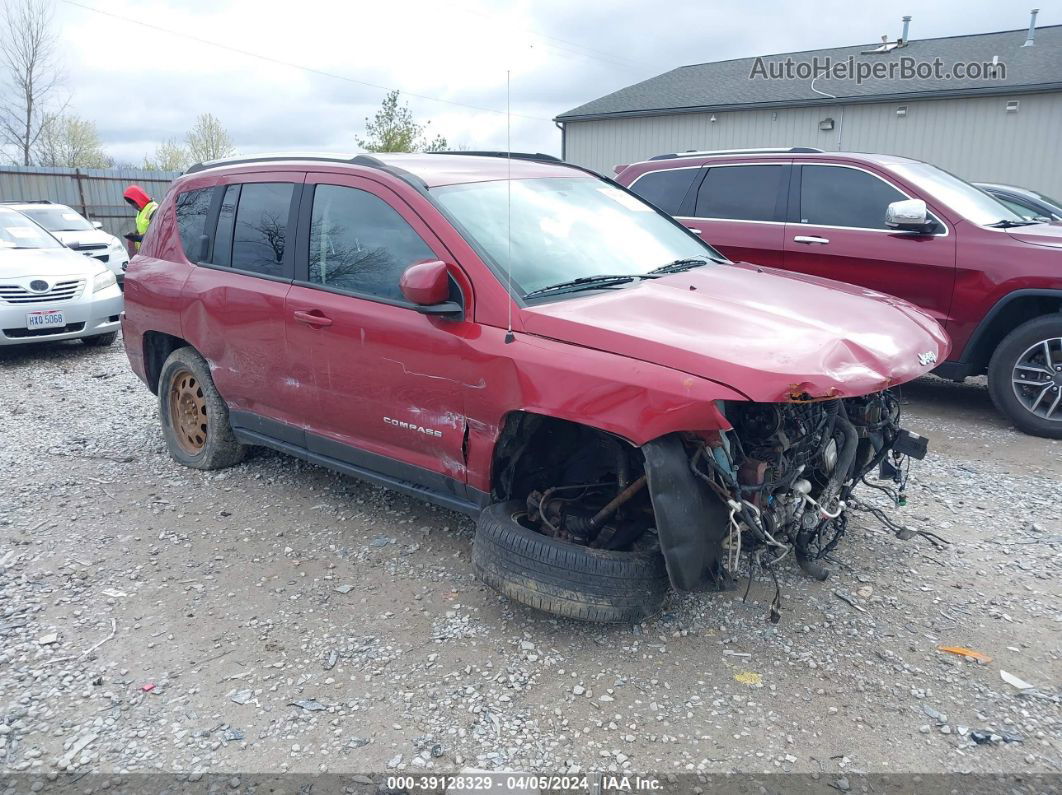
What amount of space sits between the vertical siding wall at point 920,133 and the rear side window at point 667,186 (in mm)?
14761

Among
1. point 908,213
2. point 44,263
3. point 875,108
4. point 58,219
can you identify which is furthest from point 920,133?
point 44,263

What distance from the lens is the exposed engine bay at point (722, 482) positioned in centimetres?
282

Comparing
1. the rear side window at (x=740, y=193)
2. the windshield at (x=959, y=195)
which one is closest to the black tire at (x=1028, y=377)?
the windshield at (x=959, y=195)

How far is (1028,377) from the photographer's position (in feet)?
18.6

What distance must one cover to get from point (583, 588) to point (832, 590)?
4.01 feet

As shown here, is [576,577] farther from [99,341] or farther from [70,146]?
[70,146]

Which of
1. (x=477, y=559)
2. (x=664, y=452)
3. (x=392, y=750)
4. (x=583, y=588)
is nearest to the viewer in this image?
(x=392, y=750)

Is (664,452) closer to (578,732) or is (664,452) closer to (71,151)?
(578,732)

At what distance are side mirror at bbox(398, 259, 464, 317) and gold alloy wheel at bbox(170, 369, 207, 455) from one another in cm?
233

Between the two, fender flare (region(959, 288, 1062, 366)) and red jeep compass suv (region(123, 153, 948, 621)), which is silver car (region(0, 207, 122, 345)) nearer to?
red jeep compass suv (region(123, 153, 948, 621))

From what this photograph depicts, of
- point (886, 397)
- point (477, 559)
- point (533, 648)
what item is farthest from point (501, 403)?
point (886, 397)

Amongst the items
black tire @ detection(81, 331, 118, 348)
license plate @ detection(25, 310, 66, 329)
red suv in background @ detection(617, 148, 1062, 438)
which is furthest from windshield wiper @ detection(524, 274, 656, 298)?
black tire @ detection(81, 331, 118, 348)

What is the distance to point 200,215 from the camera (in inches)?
189

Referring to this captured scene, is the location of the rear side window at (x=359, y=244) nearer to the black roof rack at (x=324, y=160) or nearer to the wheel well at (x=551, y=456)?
the black roof rack at (x=324, y=160)
